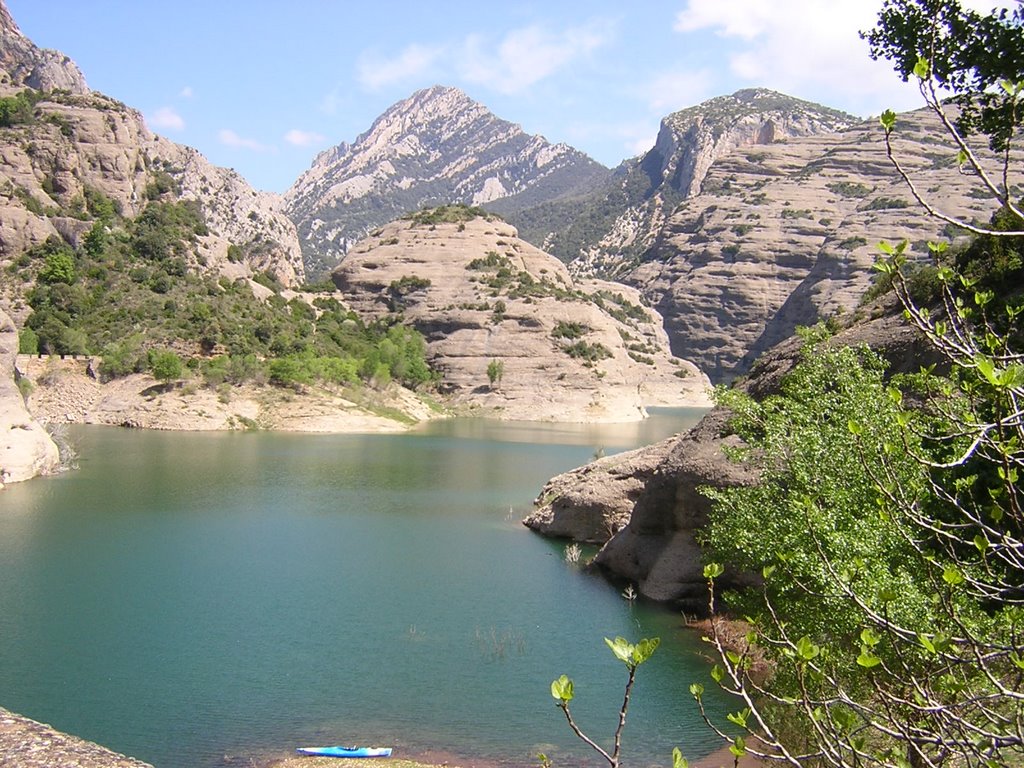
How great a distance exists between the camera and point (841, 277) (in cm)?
15212

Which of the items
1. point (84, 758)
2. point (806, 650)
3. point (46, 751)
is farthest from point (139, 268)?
point (806, 650)

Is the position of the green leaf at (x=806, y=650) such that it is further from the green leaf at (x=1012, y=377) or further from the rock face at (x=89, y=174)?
the rock face at (x=89, y=174)

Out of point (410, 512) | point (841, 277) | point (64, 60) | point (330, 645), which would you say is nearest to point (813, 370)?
point (330, 645)

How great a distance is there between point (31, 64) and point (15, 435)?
281 feet

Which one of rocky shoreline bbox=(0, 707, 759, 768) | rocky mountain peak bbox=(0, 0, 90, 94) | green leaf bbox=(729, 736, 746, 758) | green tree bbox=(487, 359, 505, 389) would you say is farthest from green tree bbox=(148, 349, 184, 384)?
green leaf bbox=(729, 736, 746, 758)

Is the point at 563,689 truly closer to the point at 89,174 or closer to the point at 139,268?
the point at 139,268

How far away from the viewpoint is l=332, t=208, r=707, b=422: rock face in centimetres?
10006

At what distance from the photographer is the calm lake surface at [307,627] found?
17375 millimetres

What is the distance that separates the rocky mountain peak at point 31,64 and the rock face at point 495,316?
40.0 m

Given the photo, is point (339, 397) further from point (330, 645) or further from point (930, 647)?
point (930, 647)

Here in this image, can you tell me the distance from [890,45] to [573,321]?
93534mm

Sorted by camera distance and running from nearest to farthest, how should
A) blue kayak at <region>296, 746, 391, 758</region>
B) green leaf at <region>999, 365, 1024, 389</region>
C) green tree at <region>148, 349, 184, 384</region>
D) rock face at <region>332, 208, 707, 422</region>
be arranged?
green leaf at <region>999, 365, 1024, 389</region> → blue kayak at <region>296, 746, 391, 758</region> → green tree at <region>148, 349, 184, 384</region> → rock face at <region>332, 208, 707, 422</region>

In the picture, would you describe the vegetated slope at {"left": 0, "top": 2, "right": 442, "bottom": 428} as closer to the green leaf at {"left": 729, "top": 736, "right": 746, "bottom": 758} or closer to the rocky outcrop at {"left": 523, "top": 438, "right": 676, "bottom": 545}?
the rocky outcrop at {"left": 523, "top": 438, "right": 676, "bottom": 545}

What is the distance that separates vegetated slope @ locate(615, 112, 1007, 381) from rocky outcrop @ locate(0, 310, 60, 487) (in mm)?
127576
